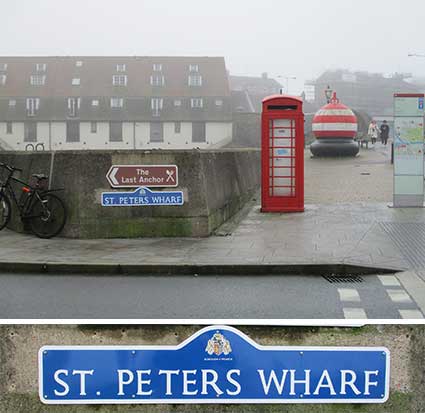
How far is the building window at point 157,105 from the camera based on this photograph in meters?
44.8

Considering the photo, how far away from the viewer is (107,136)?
4538cm

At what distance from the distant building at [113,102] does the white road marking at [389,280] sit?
24894 mm

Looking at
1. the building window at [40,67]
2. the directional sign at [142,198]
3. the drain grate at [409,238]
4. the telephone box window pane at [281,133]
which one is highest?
the building window at [40,67]

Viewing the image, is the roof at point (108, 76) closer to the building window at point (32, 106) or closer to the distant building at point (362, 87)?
the building window at point (32, 106)

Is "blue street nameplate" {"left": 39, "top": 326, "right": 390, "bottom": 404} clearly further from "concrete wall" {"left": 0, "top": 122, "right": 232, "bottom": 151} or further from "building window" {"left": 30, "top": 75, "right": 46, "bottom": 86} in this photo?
"building window" {"left": 30, "top": 75, "right": 46, "bottom": 86}


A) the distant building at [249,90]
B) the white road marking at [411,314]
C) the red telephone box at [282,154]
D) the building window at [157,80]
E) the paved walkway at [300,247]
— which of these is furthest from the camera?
the distant building at [249,90]

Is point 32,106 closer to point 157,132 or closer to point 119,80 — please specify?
point 119,80

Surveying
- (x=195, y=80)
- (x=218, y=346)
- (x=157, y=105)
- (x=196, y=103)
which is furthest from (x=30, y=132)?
(x=218, y=346)

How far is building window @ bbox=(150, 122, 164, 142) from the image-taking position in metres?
46.6

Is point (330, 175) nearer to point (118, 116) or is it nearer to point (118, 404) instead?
point (118, 404)

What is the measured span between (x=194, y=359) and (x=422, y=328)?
957 millimetres

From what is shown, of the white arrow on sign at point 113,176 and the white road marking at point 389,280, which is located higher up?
the white arrow on sign at point 113,176

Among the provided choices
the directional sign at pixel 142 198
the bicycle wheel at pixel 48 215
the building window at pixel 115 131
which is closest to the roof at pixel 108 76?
the building window at pixel 115 131

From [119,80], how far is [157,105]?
6.25 m
